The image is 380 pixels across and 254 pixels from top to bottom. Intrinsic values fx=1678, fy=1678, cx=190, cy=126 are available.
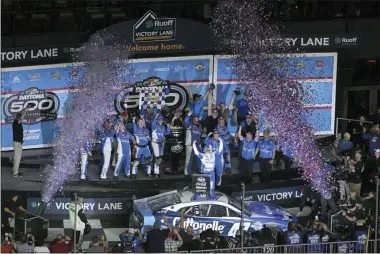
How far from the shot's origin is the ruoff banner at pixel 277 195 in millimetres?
29000

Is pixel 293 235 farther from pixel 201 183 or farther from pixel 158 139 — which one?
pixel 158 139

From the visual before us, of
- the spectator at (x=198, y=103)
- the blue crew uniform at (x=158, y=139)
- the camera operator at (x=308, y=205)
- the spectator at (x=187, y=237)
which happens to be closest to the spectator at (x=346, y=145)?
the camera operator at (x=308, y=205)

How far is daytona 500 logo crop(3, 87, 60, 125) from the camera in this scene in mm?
28750

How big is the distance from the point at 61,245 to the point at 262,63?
5.93 meters

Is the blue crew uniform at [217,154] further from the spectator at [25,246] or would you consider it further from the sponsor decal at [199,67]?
the spectator at [25,246]

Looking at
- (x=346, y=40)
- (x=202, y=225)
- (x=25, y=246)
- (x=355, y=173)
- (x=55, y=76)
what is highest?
(x=346, y=40)

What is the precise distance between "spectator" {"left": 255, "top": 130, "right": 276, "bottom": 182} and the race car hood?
1023 millimetres

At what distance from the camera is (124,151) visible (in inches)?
1125

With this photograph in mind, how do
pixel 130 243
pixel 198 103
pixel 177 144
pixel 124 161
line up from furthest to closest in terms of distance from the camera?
pixel 198 103 < pixel 177 144 < pixel 124 161 < pixel 130 243

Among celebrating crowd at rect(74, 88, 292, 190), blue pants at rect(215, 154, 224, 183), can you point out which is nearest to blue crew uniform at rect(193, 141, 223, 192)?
celebrating crowd at rect(74, 88, 292, 190)

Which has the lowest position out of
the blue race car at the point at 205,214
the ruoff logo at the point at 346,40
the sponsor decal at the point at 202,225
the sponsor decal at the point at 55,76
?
the sponsor decal at the point at 202,225

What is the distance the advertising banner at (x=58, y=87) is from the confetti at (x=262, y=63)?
1.92 feet

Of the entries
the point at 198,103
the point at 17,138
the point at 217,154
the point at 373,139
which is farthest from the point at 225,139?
the point at 17,138

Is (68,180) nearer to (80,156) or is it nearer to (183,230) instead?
(80,156)
